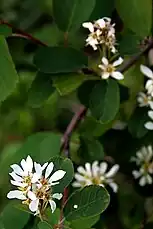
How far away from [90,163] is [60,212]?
29 cm

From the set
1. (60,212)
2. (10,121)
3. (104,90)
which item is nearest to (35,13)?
(10,121)

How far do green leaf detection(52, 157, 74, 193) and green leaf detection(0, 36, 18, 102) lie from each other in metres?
0.14

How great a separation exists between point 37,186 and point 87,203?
0.06m

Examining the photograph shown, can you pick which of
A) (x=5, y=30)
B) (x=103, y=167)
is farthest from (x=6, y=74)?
(x=103, y=167)

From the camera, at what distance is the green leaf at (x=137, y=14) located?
941 millimetres

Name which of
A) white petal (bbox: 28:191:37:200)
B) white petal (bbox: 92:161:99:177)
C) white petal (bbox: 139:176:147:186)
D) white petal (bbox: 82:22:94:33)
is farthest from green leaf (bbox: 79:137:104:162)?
white petal (bbox: 28:191:37:200)

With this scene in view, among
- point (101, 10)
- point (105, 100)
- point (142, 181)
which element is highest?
point (101, 10)

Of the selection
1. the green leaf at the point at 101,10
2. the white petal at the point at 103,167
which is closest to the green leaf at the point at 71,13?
the green leaf at the point at 101,10

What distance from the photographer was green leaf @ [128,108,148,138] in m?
1.04

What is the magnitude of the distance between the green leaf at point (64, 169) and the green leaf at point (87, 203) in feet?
0.06

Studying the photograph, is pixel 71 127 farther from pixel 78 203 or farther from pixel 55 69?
pixel 78 203

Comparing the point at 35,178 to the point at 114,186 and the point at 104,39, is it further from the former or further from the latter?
the point at 114,186

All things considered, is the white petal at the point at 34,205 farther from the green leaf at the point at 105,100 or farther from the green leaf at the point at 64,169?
the green leaf at the point at 105,100

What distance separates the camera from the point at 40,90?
0.97 m
